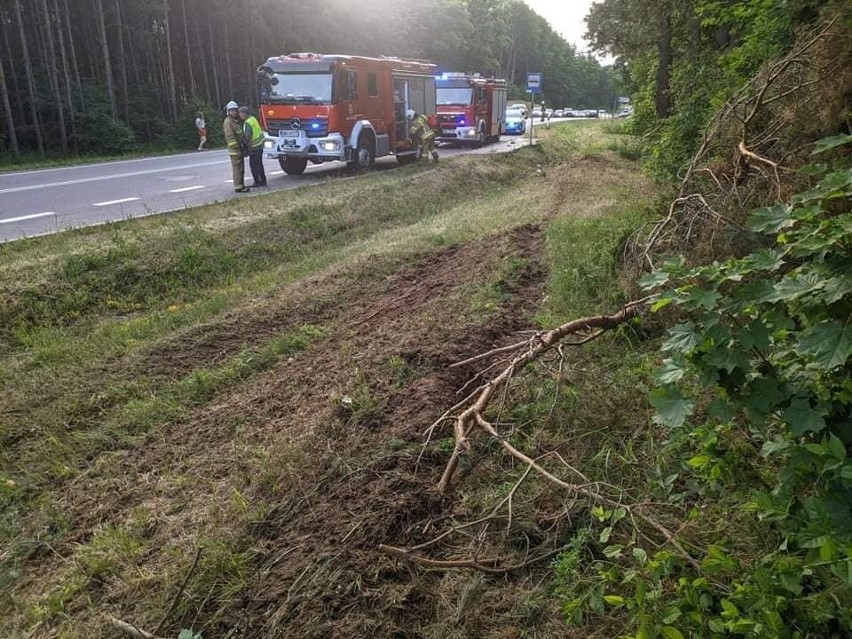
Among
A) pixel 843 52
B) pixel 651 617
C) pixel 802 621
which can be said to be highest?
pixel 843 52

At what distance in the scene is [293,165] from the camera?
1631 centimetres

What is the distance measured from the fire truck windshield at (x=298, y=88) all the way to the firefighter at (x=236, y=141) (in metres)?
2.22

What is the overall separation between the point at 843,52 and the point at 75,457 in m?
6.01

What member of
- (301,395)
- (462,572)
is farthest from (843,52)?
(301,395)

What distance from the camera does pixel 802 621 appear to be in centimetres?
187

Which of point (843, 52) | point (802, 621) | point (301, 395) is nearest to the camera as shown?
point (802, 621)

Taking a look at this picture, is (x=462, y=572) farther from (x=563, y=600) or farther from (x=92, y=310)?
(x=92, y=310)

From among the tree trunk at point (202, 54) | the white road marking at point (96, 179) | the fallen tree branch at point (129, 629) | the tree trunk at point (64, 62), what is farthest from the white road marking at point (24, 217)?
the tree trunk at point (202, 54)

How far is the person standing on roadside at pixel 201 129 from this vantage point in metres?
25.8

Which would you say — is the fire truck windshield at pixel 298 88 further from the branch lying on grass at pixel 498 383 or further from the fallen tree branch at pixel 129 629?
the fallen tree branch at pixel 129 629

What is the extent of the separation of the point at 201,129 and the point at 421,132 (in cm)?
1220

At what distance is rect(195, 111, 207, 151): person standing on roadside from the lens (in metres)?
25.8

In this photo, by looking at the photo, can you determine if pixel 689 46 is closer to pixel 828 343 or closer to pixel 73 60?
pixel 828 343

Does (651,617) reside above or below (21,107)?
below
